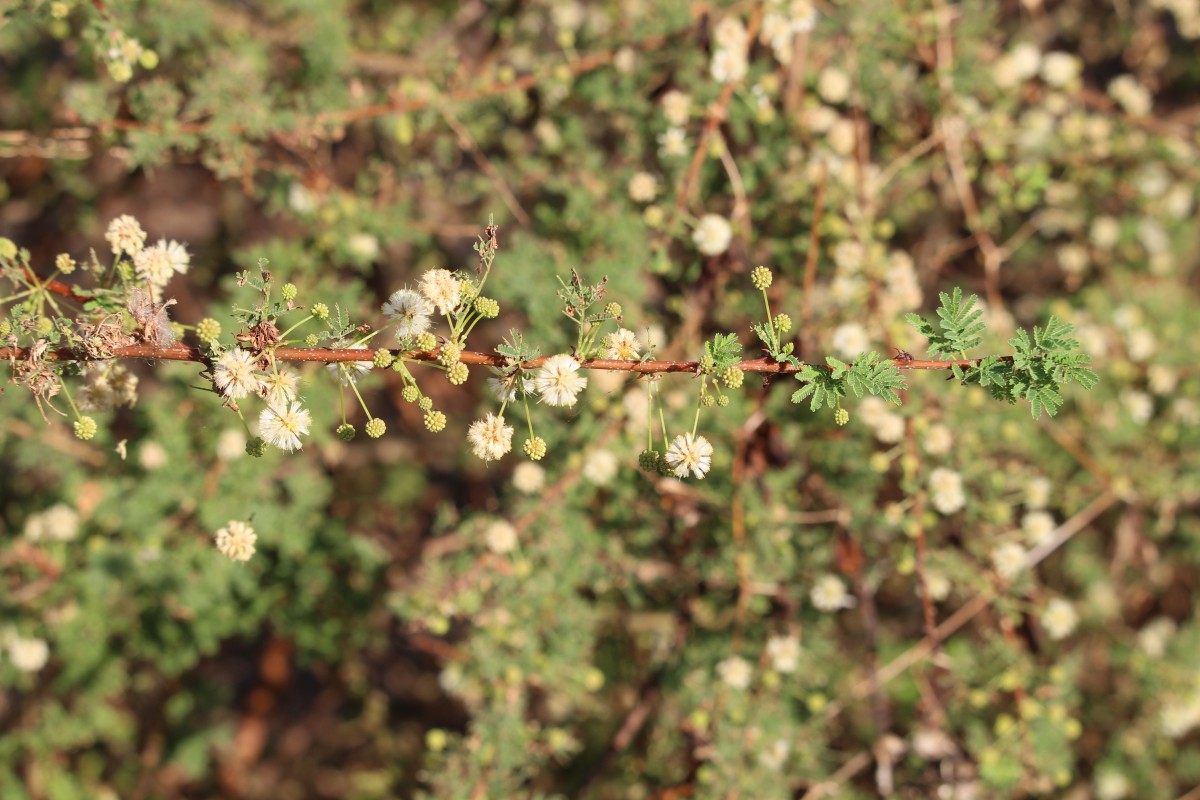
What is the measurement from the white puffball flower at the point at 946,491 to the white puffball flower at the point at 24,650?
3210 millimetres

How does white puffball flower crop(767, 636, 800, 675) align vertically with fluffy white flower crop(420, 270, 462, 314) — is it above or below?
above

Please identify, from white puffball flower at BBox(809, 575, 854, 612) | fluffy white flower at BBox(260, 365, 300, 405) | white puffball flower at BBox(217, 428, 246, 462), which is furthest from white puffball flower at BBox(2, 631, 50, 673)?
white puffball flower at BBox(809, 575, 854, 612)

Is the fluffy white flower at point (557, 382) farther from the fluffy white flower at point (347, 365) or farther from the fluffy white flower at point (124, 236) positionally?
the fluffy white flower at point (124, 236)

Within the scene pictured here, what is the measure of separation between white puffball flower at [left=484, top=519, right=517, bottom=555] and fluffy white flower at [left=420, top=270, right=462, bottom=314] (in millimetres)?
1406

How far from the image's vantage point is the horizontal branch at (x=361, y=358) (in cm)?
176

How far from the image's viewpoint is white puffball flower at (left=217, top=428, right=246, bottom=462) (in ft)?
10.5

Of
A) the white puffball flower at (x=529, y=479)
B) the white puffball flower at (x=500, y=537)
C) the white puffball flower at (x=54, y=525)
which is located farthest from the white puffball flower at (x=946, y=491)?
the white puffball flower at (x=54, y=525)

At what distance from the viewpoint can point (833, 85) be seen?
3.58 metres

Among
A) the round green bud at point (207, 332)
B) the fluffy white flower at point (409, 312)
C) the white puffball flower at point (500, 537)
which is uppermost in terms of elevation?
the white puffball flower at point (500, 537)

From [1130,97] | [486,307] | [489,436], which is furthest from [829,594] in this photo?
[1130,97]

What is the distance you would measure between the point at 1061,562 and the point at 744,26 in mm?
2948

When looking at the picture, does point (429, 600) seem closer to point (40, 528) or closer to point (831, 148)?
point (40, 528)

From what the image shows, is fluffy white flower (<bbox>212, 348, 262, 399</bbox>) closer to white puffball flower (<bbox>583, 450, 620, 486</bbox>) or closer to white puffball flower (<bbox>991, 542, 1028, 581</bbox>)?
white puffball flower (<bbox>583, 450, 620, 486</bbox>)

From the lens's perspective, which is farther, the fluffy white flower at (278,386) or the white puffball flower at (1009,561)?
the white puffball flower at (1009,561)
